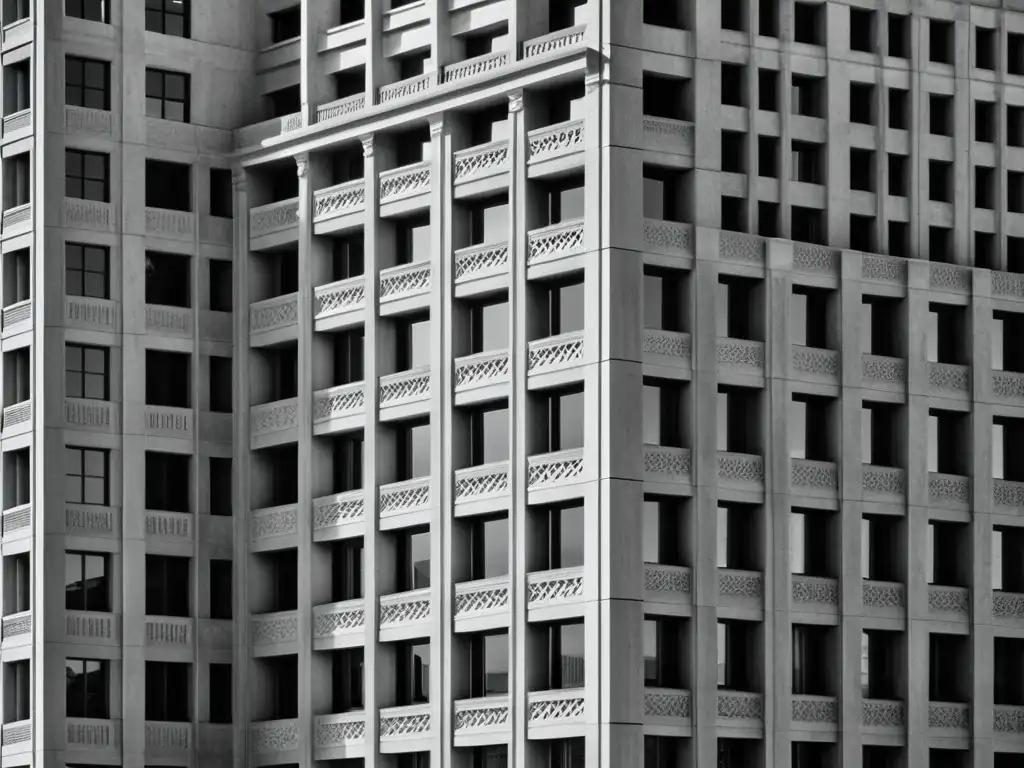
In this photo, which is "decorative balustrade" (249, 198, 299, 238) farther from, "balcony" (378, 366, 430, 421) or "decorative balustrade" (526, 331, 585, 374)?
"decorative balustrade" (526, 331, 585, 374)

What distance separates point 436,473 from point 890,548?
520 inches

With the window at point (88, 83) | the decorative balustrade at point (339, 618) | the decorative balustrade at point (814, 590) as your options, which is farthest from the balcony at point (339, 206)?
the decorative balustrade at point (814, 590)

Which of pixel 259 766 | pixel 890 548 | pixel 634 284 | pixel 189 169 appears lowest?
pixel 259 766

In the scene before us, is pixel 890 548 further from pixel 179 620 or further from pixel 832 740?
pixel 179 620

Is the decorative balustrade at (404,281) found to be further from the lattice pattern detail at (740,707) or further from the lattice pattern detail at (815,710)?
the lattice pattern detail at (815,710)

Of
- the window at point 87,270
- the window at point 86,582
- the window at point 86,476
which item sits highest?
the window at point 87,270

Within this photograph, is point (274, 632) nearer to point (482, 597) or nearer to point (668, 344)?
point (482, 597)

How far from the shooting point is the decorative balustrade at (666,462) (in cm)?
8162

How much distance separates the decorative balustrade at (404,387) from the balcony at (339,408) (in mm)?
948

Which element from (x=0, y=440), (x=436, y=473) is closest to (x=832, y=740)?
(x=436, y=473)

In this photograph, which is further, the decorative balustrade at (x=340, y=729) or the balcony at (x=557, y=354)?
the decorative balustrade at (x=340, y=729)

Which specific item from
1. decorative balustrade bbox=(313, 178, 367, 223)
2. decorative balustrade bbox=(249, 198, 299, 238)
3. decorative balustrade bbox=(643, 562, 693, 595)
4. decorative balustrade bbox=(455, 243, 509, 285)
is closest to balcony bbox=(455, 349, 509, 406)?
decorative balustrade bbox=(455, 243, 509, 285)

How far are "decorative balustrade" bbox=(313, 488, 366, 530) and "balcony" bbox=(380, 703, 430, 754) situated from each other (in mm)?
6047

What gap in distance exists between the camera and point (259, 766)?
299 ft
